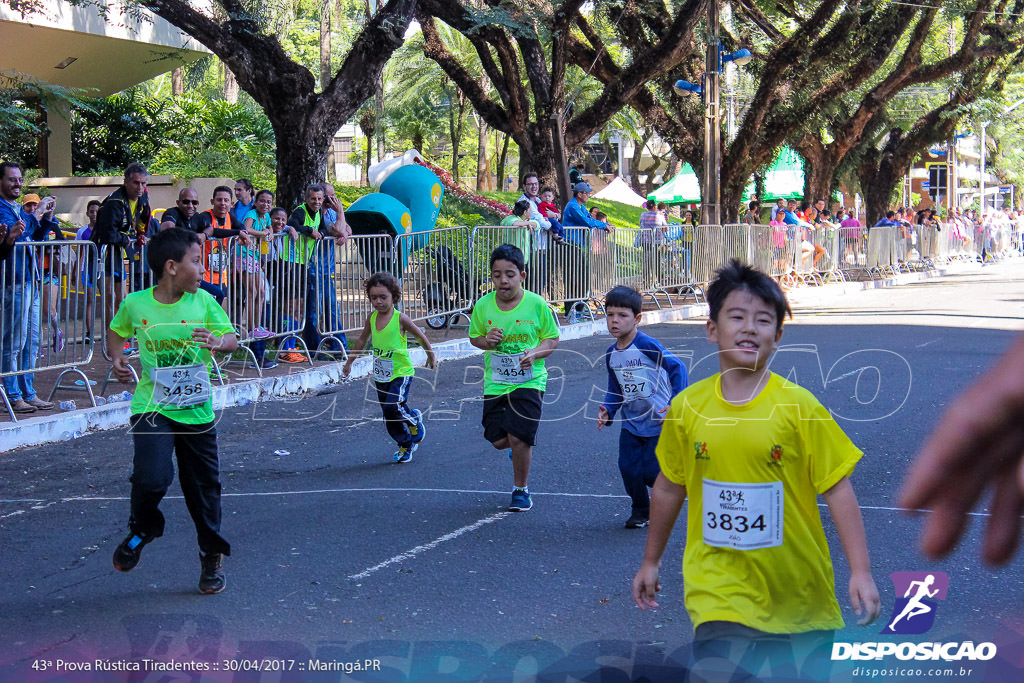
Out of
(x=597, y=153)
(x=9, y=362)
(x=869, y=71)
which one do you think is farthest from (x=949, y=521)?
(x=597, y=153)

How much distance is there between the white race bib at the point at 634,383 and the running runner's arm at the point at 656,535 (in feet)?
9.11

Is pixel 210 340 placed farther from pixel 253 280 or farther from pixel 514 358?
pixel 253 280

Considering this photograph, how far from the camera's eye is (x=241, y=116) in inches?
1199

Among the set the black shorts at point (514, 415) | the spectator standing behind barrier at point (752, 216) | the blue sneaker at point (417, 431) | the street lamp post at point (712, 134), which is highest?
the street lamp post at point (712, 134)

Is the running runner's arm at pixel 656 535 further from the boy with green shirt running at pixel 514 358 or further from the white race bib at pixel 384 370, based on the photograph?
the white race bib at pixel 384 370

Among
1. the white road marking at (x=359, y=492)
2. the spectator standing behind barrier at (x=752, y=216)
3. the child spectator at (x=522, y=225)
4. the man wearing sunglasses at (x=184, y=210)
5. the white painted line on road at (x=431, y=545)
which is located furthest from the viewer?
the spectator standing behind barrier at (x=752, y=216)

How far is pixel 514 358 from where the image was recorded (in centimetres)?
683

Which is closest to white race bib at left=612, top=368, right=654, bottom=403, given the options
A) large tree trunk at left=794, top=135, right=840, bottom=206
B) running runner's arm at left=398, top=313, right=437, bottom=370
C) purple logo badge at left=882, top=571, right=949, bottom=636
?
purple logo badge at left=882, top=571, right=949, bottom=636

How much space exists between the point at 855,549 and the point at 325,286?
10229mm

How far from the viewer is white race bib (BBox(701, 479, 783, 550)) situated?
3.15 metres

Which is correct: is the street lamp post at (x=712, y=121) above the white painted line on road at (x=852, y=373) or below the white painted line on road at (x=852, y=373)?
above

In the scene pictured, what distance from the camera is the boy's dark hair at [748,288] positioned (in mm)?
3307

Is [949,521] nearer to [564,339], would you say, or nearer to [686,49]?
[564,339]

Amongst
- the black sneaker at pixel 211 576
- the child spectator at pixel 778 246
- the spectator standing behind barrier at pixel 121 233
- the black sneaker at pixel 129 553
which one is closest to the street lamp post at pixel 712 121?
the child spectator at pixel 778 246
